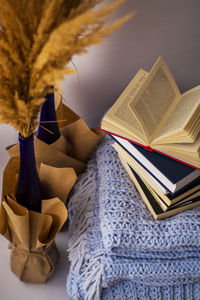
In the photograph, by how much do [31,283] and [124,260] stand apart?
0.80 feet

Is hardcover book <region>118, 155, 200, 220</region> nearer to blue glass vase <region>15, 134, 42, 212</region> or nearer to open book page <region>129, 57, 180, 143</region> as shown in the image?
open book page <region>129, 57, 180, 143</region>

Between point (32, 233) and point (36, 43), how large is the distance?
1.29ft

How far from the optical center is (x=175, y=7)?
831 mm

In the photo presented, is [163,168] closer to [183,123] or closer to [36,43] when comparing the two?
[183,123]

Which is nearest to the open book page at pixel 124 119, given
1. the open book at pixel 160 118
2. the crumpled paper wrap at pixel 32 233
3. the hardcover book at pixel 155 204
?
the open book at pixel 160 118

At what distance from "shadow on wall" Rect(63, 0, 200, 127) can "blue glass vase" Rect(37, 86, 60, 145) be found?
0.17 metres

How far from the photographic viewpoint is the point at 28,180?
2.22 feet

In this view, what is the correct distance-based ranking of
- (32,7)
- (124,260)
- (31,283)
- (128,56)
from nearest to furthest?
(32,7), (124,260), (31,283), (128,56)

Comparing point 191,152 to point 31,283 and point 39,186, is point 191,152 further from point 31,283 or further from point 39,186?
point 31,283

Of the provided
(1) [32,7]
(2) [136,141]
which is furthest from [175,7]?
(1) [32,7]

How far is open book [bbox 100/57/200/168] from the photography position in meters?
0.70

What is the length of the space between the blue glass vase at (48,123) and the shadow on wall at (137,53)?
0.17 meters

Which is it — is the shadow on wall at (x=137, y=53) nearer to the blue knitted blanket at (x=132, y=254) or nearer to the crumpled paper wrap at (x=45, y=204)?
the crumpled paper wrap at (x=45, y=204)

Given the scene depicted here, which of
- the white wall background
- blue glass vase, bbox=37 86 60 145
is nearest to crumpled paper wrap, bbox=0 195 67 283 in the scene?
A: blue glass vase, bbox=37 86 60 145
